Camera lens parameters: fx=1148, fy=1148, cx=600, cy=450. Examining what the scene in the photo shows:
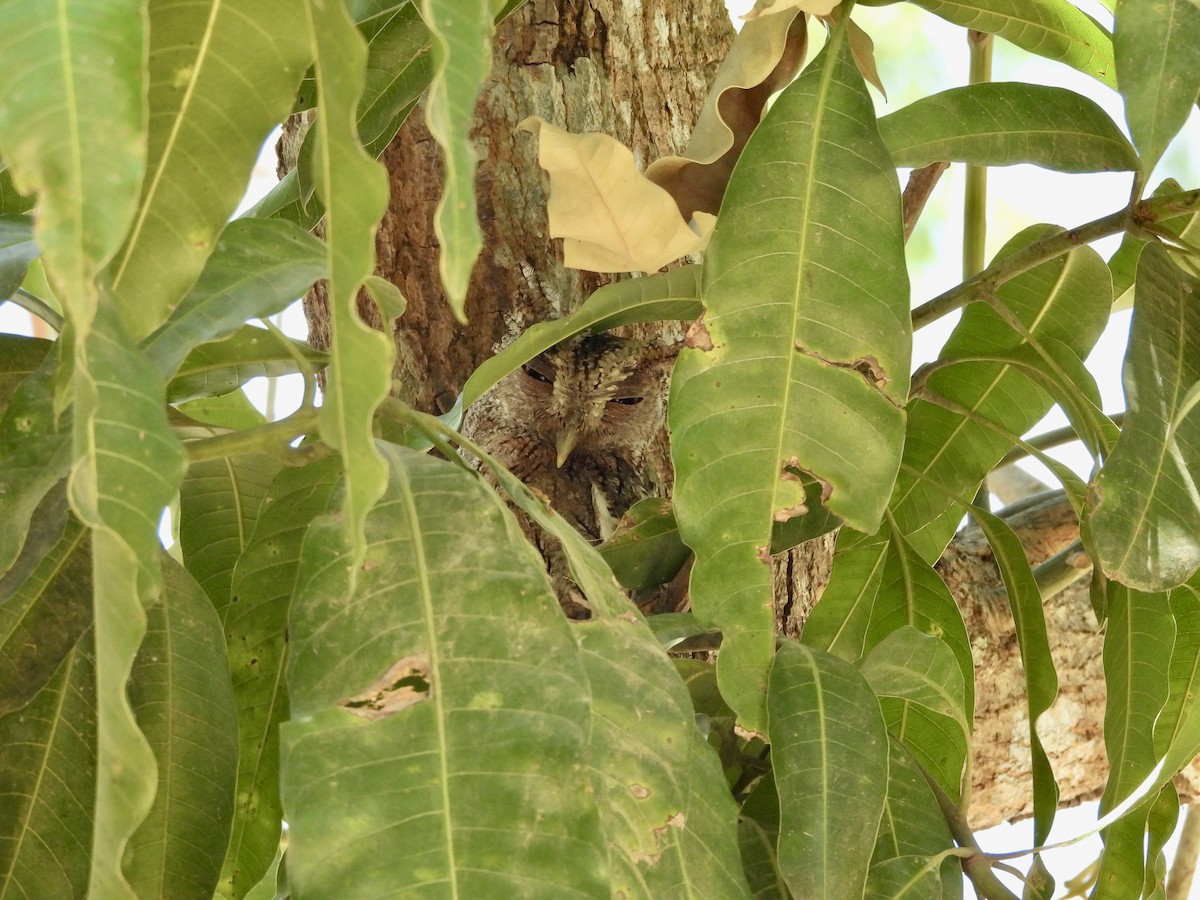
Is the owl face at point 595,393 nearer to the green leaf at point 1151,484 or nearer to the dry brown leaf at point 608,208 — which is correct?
the dry brown leaf at point 608,208

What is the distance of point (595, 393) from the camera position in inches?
46.2

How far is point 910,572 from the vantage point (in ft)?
3.29

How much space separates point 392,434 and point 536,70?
553 millimetres

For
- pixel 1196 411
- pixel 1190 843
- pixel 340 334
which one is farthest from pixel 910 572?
pixel 1190 843

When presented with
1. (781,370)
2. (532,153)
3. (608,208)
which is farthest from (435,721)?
(532,153)

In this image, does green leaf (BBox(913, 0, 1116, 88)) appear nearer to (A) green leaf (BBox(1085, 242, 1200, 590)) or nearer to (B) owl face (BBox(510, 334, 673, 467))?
(A) green leaf (BBox(1085, 242, 1200, 590))

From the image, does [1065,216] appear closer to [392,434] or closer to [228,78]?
[392,434]

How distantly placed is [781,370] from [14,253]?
459 millimetres

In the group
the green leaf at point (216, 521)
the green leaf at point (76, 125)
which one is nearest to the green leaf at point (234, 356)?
the green leaf at point (216, 521)

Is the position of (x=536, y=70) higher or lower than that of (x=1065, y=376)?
higher

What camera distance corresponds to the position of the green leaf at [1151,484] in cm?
68

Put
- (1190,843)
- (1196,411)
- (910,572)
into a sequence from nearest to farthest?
(1196,411), (910,572), (1190,843)

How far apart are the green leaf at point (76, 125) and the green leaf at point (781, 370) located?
1.21ft

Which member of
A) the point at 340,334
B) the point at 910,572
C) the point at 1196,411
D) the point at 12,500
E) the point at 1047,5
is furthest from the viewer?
the point at 910,572
